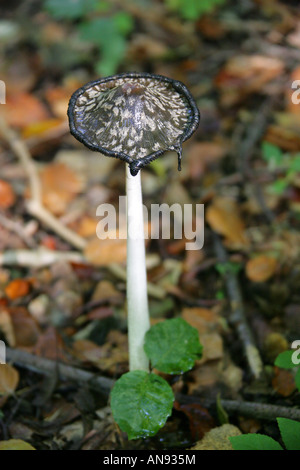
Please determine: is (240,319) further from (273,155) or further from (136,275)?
(273,155)

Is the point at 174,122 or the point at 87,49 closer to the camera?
the point at 174,122

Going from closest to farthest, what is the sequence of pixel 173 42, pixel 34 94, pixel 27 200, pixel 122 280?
pixel 122 280, pixel 27 200, pixel 34 94, pixel 173 42

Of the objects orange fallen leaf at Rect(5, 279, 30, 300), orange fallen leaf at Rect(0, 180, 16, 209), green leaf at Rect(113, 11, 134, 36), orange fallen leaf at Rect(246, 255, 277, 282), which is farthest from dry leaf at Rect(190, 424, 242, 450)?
green leaf at Rect(113, 11, 134, 36)

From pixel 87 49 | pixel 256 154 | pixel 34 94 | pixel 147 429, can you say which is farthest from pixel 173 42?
pixel 147 429

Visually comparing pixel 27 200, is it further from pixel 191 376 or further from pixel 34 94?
pixel 191 376

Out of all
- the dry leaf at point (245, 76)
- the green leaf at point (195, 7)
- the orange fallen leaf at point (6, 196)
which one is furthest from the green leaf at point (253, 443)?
the green leaf at point (195, 7)

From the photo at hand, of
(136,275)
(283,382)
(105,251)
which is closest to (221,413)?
(283,382)
